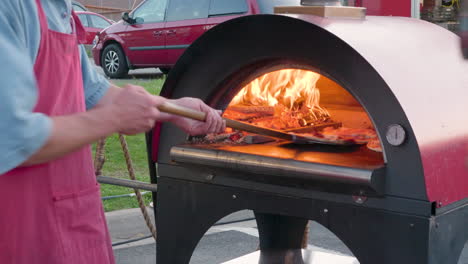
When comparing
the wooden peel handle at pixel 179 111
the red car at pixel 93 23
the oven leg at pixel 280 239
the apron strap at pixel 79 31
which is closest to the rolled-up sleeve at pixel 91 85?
the apron strap at pixel 79 31

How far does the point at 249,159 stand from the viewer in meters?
2.17

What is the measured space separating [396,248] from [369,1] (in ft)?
4.90

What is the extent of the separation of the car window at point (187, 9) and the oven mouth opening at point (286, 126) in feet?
24.5

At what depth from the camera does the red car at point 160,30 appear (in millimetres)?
9591

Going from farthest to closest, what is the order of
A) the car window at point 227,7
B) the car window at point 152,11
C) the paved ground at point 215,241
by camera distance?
the car window at point 152,11
the car window at point 227,7
the paved ground at point 215,241

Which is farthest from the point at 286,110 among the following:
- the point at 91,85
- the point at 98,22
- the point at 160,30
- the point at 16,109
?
the point at 98,22

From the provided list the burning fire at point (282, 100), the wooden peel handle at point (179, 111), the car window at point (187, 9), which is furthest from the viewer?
the car window at point (187, 9)

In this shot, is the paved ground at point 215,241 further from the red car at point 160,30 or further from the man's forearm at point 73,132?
the red car at point 160,30

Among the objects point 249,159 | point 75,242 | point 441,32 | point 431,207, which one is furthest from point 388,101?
point 75,242

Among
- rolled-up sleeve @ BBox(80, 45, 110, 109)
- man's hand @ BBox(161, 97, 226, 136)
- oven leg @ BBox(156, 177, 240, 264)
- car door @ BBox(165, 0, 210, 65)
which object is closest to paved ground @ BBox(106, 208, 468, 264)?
oven leg @ BBox(156, 177, 240, 264)

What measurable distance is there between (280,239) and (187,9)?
751cm

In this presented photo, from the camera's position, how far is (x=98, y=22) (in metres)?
16.4

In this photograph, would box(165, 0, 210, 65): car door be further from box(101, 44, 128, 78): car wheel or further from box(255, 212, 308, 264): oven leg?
box(255, 212, 308, 264): oven leg

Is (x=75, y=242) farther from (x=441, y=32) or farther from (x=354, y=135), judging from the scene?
(x=441, y=32)
